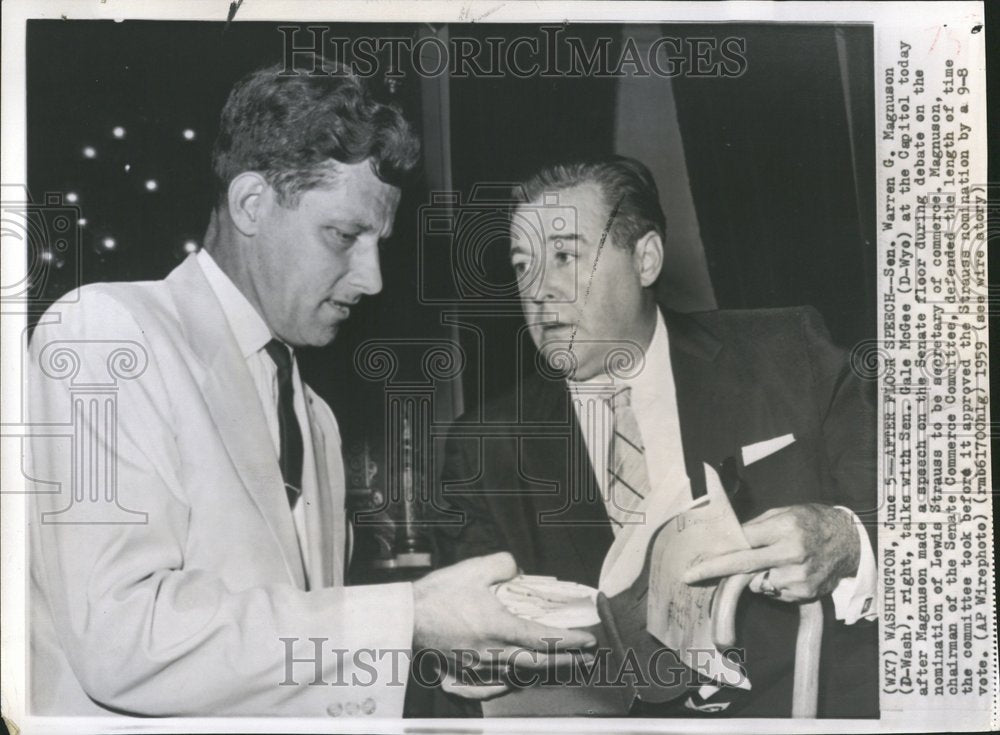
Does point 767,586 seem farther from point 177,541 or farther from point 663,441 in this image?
point 177,541

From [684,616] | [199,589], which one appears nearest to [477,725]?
[684,616]

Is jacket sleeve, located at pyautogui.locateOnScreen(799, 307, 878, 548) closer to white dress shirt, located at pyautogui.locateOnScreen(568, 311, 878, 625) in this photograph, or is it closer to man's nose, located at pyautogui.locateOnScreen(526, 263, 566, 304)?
white dress shirt, located at pyautogui.locateOnScreen(568, 311, 878, 625)

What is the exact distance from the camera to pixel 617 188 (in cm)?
139

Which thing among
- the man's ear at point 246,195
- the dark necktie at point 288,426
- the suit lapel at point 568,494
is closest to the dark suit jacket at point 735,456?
the suit lapel at point 568,494

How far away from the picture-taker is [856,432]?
140 centimetres

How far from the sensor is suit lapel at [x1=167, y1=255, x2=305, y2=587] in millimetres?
1358

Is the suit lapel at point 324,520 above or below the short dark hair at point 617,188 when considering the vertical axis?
below

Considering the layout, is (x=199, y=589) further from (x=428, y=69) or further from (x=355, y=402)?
(x=428, y=69)

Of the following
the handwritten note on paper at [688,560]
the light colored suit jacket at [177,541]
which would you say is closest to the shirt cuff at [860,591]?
the handwritten note on paper at [688,560]

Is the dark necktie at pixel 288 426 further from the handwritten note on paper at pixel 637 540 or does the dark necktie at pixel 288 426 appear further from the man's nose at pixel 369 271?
the handwritten note on paper at pixel 637 540

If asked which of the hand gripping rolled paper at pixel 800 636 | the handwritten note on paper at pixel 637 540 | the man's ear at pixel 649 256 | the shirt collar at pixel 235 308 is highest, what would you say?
the man's ear at pixel 649 256

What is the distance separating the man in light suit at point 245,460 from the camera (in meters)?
1.35

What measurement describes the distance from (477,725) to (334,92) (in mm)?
1049

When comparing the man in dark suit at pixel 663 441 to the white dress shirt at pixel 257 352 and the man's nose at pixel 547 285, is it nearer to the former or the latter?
the man's nose at pixel 547 285
